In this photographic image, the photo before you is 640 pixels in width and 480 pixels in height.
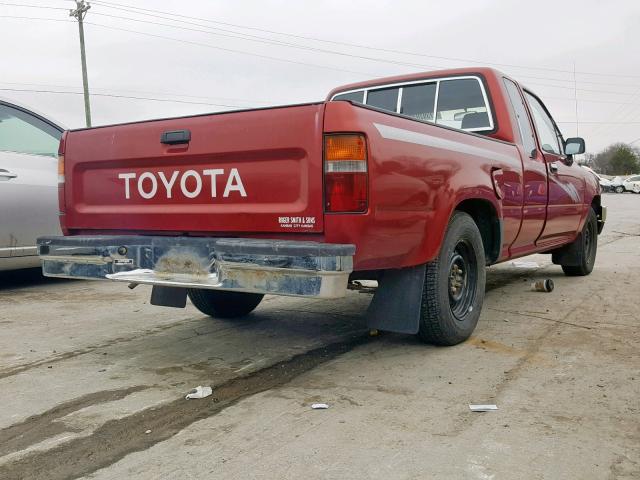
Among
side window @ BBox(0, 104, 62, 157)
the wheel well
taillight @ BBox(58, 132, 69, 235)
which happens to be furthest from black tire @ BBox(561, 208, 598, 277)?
side window @ BBox(0, 104, 62, 157)

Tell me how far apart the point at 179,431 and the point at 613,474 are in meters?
1.76

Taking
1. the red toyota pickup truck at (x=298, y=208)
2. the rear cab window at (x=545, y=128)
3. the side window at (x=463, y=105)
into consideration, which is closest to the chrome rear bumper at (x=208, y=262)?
the red toyota pickup truck at (x=298, y=208)

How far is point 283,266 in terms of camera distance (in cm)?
309

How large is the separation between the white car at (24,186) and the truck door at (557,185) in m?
4.63

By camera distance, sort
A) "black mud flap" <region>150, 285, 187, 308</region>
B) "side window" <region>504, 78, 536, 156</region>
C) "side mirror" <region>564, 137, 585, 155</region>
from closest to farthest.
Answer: "black mud flap" <region>150, 285, 187, 308</region>
"side window" <region>504, 78, 536, 156</region>
"side mirror" <region>564, 137, 585, 155</region>

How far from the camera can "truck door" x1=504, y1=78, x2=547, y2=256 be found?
16.6 feet

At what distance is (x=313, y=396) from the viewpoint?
3.19 m

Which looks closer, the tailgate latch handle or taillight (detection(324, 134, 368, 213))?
taillight (detection(324, 134, 368, 213))

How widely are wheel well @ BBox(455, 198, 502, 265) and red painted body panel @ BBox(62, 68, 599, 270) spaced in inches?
2.6

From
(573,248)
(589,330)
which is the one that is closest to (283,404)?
(589,330)

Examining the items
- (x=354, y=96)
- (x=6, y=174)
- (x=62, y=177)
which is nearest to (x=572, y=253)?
(x=354, y=96)

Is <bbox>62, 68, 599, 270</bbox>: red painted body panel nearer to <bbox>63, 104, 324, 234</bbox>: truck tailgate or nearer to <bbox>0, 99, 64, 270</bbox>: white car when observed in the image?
<bbox>63, 104, 324, 234</bbox>: truck tailgate

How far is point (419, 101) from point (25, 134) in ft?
12.6

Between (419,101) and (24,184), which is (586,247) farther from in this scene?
(24,184)
